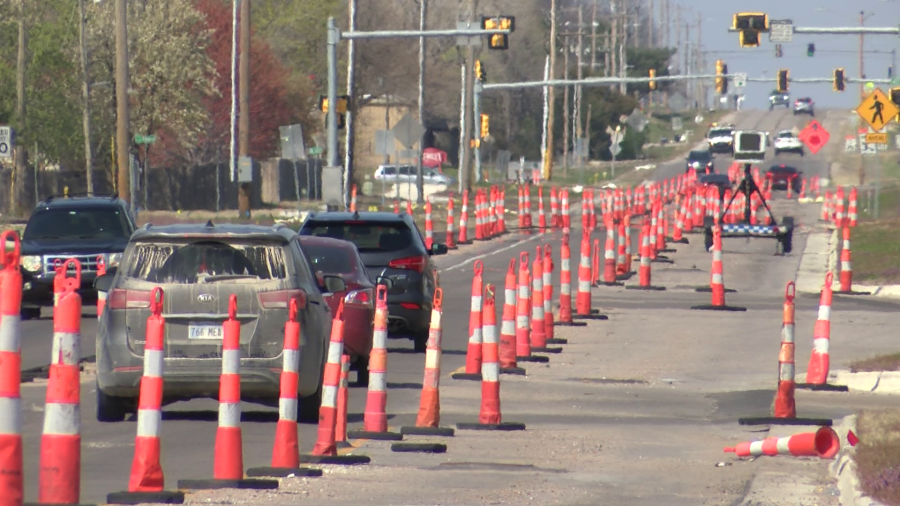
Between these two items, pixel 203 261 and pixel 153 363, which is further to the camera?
pixel 203 261

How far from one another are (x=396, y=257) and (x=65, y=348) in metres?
11.3

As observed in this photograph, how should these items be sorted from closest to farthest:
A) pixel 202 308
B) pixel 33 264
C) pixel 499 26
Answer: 1. pixel 202 308
2. pixel 33 264
3. pixel 499 26

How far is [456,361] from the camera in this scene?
60.5ft

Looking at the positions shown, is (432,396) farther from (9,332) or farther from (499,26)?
(499,26)

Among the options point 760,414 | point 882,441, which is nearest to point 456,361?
point 760,414

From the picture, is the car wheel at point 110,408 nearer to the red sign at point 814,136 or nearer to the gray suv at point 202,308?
the gray suv at point 202,308

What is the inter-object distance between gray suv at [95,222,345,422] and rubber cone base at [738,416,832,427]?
352 cm

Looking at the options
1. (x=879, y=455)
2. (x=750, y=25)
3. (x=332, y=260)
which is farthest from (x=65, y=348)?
(x=750, y=25)

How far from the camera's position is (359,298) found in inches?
640

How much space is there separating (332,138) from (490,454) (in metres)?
31.6

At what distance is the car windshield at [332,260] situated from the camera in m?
16.9

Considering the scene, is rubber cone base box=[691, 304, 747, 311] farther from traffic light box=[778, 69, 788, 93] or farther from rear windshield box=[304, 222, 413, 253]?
traffic light box=[778, 69, 788, 93]

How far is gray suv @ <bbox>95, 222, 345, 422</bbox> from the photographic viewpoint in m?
12.2

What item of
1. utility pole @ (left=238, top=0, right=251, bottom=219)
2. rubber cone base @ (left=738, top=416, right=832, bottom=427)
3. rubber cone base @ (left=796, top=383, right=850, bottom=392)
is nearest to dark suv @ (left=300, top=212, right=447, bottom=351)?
rubber cone base @ (left=796, top=383, right=850, bottom=392)
